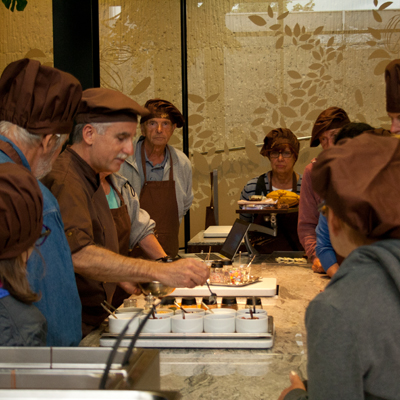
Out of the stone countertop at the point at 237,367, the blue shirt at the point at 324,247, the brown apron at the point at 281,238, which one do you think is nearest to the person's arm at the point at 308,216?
the blue shirt at the point at 324,247

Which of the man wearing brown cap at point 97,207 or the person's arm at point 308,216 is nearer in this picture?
the man wearing brown cap at point 97,207

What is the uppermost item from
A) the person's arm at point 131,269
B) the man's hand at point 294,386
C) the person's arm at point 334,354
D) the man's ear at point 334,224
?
the man's ear at point 334,224

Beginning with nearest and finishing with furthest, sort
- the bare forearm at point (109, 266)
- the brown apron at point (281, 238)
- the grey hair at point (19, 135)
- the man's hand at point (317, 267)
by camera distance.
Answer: the grey hair at point (19, 135) → the bare forearm at point (109, 266) → the man's hand at point (317, 267) → the brown apron at point (281, 238)

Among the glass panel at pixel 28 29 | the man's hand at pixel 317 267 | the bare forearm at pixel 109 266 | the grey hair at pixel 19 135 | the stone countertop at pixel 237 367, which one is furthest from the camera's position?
the glass panel at pixel 28 29

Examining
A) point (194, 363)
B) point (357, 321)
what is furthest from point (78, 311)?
point (357, 321)

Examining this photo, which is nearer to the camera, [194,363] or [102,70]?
[194,363]

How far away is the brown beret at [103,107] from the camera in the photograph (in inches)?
84.4

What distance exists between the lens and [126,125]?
2209mm

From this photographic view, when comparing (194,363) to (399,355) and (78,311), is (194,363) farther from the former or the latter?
(399,355)

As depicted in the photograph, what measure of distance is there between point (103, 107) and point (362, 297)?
151cm

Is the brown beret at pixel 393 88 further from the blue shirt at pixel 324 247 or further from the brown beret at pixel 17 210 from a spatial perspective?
the brown beret at pixel 17 210

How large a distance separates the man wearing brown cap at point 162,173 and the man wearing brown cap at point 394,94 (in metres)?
2.40

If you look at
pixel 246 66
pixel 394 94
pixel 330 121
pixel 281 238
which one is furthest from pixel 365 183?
pixel 246 66

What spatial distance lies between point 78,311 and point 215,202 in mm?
4044
